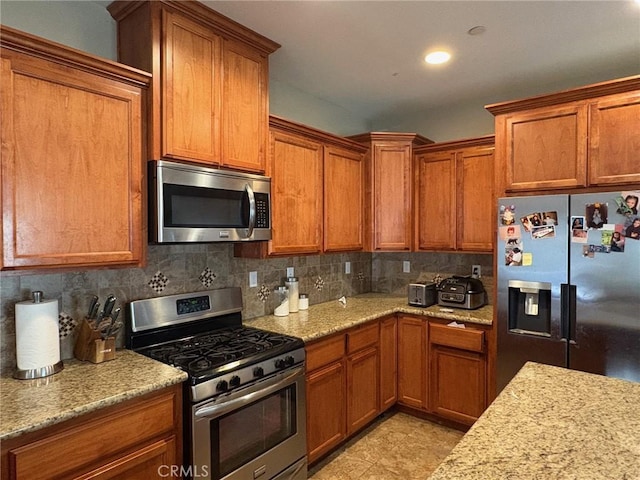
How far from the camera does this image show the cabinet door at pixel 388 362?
10.0 feet

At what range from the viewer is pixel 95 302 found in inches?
75.5

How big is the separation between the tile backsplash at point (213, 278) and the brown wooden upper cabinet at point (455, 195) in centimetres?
30

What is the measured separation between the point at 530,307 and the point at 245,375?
188 cm

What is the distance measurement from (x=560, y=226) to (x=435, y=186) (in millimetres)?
1132

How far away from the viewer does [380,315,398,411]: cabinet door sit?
305cm

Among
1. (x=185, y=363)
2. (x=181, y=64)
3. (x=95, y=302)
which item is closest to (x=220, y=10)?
(x=181, y=64)

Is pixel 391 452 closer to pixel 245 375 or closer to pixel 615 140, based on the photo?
pixel 245 375

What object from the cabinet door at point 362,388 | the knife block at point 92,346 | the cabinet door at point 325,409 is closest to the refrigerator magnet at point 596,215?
the cabinet door at point 362,388

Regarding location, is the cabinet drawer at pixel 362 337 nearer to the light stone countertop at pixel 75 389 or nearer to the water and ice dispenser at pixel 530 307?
the water and ice dispenser at pixel 530 307

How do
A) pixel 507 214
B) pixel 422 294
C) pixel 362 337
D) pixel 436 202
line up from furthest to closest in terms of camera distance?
pixel 436 202 → pixel 422 294 → pixel 362 337 → pixel 507 214

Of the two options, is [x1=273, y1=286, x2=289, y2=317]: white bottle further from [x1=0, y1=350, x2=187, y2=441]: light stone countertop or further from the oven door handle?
[x1=0, y1=350, x2=187, y2=441]: light stone countertop

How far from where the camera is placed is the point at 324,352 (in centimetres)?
249

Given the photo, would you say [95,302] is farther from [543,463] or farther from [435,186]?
[435,186]

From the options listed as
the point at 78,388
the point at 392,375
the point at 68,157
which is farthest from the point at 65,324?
the point at 392,375
